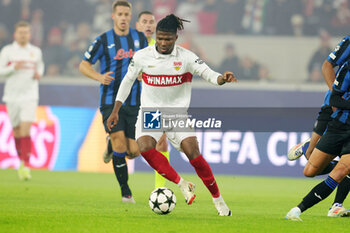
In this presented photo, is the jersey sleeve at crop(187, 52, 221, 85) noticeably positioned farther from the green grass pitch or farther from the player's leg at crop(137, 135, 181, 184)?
the green grass pitch

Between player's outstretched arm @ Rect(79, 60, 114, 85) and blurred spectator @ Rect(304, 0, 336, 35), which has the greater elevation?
player's outstretched arm @ Rect(79, 60, 114, 85)

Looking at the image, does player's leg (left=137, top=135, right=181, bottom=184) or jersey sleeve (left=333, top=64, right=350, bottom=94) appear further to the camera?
player's leg (left=137, top=135, right=181, bottom=184)

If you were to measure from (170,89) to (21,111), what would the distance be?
6.87 meters

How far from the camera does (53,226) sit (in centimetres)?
603

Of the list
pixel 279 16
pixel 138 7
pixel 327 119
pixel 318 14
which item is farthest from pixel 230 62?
pixel 327 119

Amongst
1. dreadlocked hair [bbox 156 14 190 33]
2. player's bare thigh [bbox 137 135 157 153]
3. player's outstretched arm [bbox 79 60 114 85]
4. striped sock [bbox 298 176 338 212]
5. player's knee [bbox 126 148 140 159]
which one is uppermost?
dreadlocked hair [bbox 156 14 190 33]

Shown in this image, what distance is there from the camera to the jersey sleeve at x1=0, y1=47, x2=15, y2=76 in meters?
13.4

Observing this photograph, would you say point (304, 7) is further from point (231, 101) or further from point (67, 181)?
point (67, 181)

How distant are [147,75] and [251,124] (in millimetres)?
7131

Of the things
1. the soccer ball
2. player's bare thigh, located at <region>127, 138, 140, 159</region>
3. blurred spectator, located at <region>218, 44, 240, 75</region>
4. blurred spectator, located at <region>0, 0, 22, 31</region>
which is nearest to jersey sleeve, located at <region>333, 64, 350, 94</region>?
the soccer ball

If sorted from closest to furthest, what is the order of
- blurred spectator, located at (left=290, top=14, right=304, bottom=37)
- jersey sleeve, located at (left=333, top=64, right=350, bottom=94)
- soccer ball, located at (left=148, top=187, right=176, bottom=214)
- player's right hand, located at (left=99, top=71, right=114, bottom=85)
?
jersey sleeve, located at (left=333, top=64, right=350, bottom=94), soccer ball, located at (left=148, top=187, right=176, bottom=214), player's right hand, located at (left=99, top=71, right=114, bottom=85), blurred spectator, located at (left=290, top=14, right=304, bottom=37)

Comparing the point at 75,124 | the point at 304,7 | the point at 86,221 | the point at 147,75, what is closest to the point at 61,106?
the point at 75,124

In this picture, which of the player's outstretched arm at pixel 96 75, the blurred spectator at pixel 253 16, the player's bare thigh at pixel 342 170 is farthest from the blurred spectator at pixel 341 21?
the player's bare thigh at pixel 342 170

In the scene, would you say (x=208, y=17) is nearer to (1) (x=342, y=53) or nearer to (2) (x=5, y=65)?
(2) (x=5, y=65)
